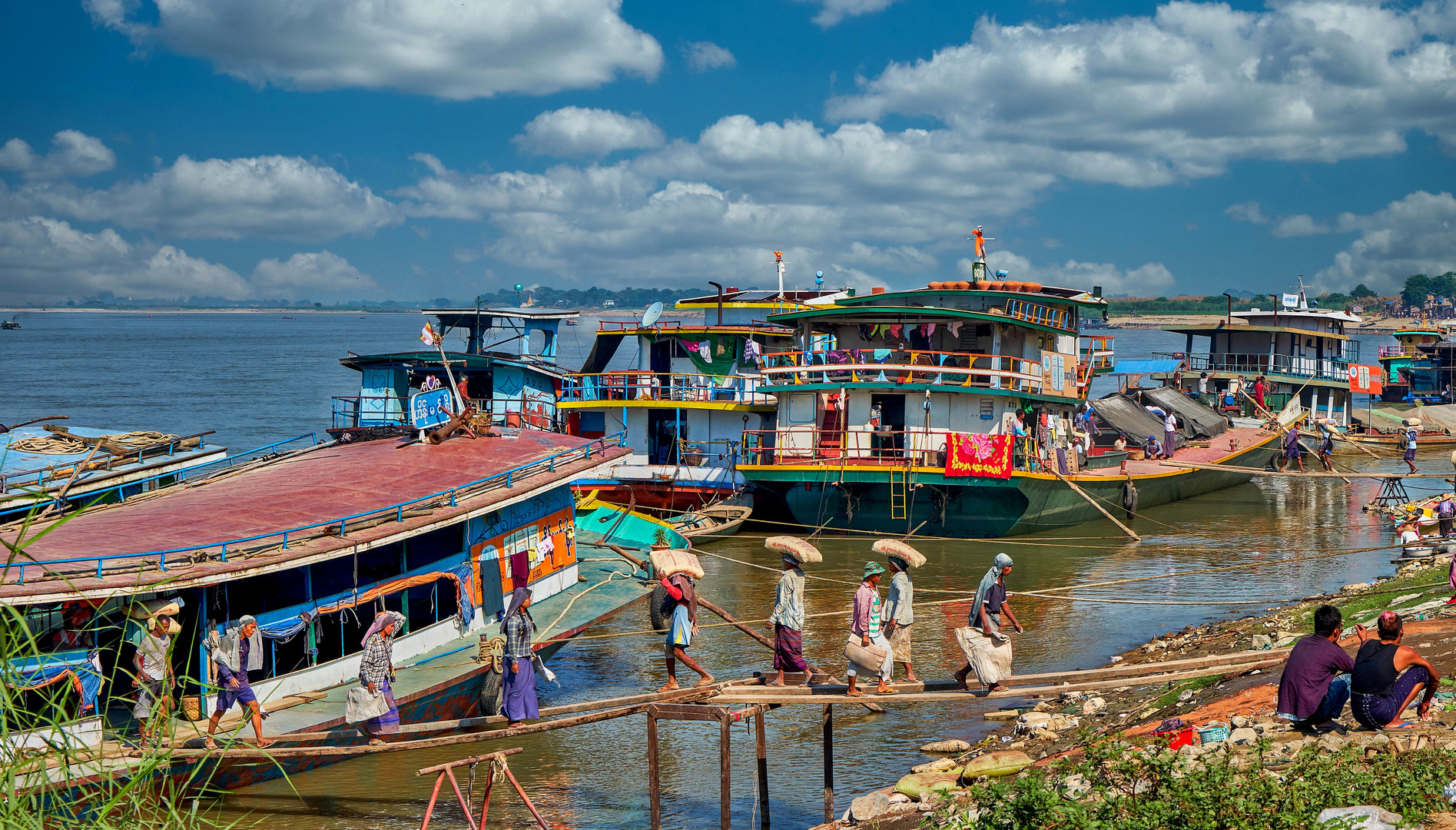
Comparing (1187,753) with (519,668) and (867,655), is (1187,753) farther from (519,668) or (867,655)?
(519,668)

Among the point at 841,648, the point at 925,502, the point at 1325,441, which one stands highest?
the point at 1325,441

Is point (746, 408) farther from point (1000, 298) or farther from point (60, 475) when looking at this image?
point (60, 475)

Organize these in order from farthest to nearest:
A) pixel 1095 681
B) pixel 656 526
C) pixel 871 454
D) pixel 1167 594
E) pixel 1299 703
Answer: pixel 871 454
pixel 656 526
pixel 1167 594
pixel 1095 681
pixel 1299 703

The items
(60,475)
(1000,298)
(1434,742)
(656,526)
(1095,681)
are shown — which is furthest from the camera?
(1000,298)

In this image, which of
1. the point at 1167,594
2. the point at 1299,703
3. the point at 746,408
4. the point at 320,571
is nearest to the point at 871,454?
the point at 746,408

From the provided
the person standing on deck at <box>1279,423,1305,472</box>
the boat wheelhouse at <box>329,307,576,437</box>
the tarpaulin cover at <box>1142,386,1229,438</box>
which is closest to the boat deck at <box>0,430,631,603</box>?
the boat wheelhouse at <box>329,307,576,437</box>

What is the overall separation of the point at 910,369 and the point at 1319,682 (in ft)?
56.6

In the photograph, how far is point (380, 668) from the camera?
11312mm

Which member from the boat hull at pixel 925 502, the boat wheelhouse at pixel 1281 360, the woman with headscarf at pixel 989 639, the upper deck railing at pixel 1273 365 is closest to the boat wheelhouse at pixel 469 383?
the boat hull at pixel 925 502

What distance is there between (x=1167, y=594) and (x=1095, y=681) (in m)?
12.9

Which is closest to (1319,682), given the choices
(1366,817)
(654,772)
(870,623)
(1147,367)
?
(1366,817)

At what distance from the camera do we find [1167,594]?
22266 mm

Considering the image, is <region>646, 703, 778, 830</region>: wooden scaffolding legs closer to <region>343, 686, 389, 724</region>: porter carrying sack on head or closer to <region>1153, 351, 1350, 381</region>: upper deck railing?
<region>343, 686, 389, 724</region>: porter carrying sack on head

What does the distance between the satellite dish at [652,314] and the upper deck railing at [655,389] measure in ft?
5.04
